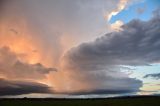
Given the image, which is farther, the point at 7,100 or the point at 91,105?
the point at 7,100

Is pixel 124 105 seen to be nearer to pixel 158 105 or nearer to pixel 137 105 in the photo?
pixel 137 105

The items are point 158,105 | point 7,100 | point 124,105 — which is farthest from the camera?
point 7,100

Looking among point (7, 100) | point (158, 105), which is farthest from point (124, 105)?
point (7, 100)

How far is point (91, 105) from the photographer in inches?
2179

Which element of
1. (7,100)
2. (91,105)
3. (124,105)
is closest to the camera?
(124,105)

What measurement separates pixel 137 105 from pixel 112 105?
4255 mm

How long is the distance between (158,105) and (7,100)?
33.2 metres

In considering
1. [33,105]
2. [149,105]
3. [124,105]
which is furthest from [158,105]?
[33,105]

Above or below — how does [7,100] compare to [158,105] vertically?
above

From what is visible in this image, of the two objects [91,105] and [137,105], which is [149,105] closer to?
[137,105]

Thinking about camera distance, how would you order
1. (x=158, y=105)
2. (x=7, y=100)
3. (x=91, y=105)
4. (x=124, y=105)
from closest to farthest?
(x=158, y=105)
(x=124, y=105)
(x=91, y=105)
(x=7, y=100)

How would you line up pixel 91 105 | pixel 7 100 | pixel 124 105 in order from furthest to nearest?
1. pixel 7 100
2. pixel 91 105
3. pixel 124 105

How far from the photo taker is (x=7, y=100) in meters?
66.5

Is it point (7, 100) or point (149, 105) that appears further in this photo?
point (7, 100)
